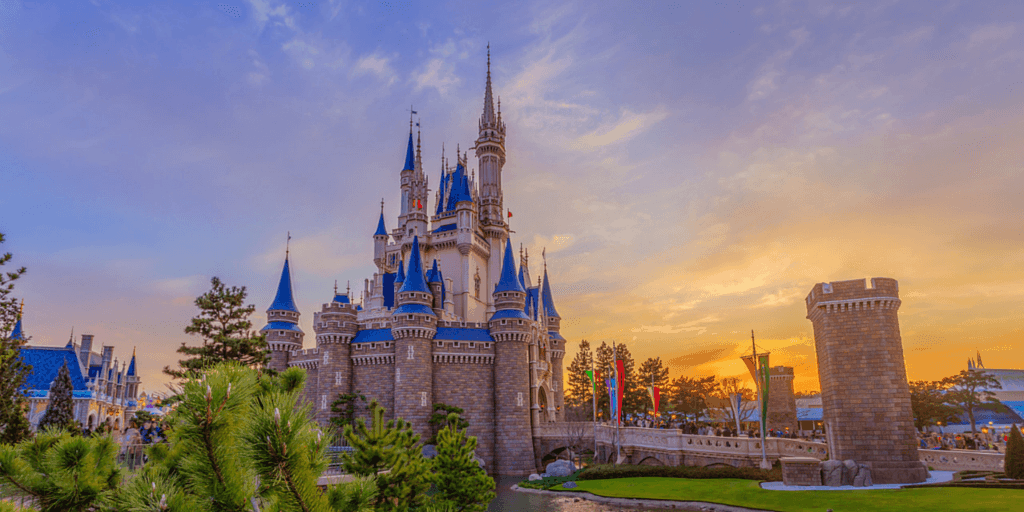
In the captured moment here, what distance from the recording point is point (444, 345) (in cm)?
4356

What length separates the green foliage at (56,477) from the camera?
5.29 metres

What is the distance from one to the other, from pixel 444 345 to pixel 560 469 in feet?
42.0

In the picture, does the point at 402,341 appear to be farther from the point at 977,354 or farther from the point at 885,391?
the point at 977,354

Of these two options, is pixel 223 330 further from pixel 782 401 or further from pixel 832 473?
pixel 782 401

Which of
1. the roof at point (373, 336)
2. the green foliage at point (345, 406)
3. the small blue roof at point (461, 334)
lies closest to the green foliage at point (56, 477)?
the green foliage at point (345, 406)

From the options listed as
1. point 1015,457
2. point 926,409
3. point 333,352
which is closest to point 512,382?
point 333,352

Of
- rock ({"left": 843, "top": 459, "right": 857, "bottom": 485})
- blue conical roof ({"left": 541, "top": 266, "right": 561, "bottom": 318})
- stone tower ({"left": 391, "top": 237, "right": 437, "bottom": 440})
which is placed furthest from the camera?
blue conical roof ({"left": 541, "top": 266, "right": 561, "bottom": 318})

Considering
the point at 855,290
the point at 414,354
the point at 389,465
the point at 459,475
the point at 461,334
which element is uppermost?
the point at 461,334

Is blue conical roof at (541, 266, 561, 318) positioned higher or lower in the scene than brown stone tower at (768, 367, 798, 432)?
higher

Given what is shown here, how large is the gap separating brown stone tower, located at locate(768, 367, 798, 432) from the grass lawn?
39.8 m

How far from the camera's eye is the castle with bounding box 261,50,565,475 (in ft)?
138

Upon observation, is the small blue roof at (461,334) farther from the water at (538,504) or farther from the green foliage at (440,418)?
the water at (538,504)

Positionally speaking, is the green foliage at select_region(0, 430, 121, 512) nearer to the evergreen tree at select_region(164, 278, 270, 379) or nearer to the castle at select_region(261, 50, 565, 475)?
the evergreen tree at select_region(164, 278, 270, 379)

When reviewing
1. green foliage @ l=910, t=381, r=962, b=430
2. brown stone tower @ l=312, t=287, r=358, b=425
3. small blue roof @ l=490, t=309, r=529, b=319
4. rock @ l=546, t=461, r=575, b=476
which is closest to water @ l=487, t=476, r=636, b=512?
rock @ l=546, t=461, r=575, b=476
